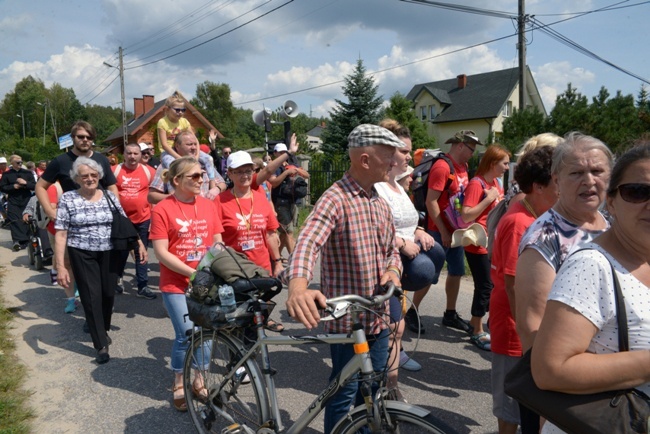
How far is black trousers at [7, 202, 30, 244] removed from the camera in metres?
10.2

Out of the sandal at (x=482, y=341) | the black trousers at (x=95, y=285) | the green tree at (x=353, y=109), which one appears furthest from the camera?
the green tree at (x=353, y=109)

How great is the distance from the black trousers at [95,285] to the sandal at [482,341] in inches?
141

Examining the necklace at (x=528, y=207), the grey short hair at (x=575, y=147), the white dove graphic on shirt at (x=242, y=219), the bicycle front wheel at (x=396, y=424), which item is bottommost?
the bicycle front wheel at (x=396, y=424)

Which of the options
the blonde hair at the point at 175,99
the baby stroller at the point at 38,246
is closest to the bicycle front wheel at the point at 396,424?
the blonde hair at the point at 175,99

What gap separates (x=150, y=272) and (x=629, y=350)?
24.7 ft

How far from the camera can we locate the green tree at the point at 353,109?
30000 millimetres

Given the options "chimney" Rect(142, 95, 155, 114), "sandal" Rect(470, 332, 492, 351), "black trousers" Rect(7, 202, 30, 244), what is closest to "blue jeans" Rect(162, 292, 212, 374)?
"sandal" Rect(470, 332, 492, 351)

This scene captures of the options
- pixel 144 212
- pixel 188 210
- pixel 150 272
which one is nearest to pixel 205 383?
pixel 188 210

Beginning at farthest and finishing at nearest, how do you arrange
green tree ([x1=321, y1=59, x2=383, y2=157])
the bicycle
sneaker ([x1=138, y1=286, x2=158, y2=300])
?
green tree ([x1=321, y1=59, x2=383, y2=157]) < sneaker ([x1=138, y1=286, x2=158, y2=300]) < the bicycle

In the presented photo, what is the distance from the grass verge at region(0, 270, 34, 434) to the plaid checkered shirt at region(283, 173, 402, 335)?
2.52 meters

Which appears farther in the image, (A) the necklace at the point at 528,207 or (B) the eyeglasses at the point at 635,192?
(A) the necklace at the point at 528,207

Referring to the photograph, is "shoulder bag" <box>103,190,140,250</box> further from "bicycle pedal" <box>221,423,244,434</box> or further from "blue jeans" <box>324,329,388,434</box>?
"blue jeans" <box>324,329,388,434</box>

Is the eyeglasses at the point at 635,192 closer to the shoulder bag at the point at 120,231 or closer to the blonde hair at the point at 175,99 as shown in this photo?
the shoulder bag at the point at 120,231

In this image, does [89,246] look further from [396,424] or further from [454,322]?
[454,322]
